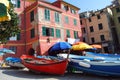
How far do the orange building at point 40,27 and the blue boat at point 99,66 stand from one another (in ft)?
38.7

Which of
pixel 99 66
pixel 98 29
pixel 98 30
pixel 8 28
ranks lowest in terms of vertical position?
pixel 99 66

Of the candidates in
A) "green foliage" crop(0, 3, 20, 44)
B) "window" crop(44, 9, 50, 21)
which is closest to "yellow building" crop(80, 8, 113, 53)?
"window" crop(44, 9, 50, 21)

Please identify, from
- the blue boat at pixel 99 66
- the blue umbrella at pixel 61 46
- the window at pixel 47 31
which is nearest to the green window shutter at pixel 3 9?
the blue boat at pixel 99 66

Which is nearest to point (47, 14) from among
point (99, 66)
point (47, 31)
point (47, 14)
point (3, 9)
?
point (47, 14)

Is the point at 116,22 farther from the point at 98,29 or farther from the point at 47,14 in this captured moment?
the point at 47,14

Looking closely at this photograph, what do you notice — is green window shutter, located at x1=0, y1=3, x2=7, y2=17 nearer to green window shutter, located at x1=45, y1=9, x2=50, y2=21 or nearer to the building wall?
green window shutter, located at x1=45, y1=9, x2=50, y2=21

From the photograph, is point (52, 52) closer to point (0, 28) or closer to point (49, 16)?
point (49, 16)

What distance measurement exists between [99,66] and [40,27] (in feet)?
48.0

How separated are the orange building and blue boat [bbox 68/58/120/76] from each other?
1181 centimetres

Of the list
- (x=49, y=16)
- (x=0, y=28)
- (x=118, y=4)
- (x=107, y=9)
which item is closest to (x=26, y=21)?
(x=49, y=16)

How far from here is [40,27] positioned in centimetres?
2494

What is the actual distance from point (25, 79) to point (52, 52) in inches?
528

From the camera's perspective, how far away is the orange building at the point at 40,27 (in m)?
25.1

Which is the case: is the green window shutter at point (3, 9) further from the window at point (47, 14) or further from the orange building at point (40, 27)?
the window at point (47, 14)
